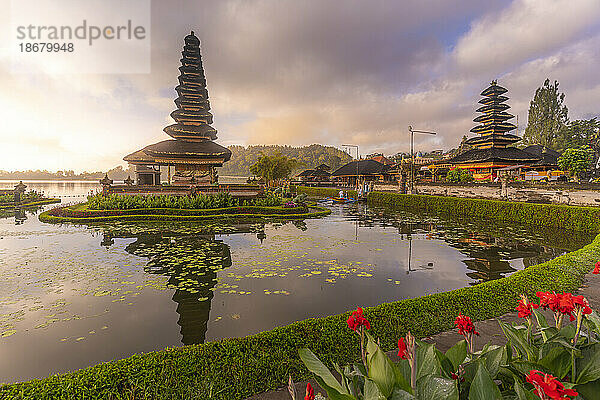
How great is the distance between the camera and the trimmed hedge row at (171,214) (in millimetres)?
16297

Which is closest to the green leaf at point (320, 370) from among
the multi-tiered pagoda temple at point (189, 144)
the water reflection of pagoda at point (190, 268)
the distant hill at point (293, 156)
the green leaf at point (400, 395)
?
the green leaf at point (400, 395)

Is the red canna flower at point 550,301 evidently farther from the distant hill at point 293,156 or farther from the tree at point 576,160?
the distant hill at point 293,156

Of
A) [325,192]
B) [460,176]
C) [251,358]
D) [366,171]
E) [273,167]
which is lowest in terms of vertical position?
[251,358]

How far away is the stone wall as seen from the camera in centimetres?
1628

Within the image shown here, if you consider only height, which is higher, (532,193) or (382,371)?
(532,193)

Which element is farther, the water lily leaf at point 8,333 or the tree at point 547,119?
the tree at point 547,119

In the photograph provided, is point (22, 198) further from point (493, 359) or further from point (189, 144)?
point (493, 359)

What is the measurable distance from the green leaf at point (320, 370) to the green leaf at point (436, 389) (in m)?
0.42

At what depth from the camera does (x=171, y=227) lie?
1408cm

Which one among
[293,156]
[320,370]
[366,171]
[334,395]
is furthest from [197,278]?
[293,156]

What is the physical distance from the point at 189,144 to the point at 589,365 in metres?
29.8

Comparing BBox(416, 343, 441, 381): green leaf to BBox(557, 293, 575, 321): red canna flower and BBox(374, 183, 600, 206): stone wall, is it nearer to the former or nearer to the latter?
BBox(557, 293, 575, 321): red canna flower

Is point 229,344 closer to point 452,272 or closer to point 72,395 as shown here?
point 72,395

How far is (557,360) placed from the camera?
1767mm
